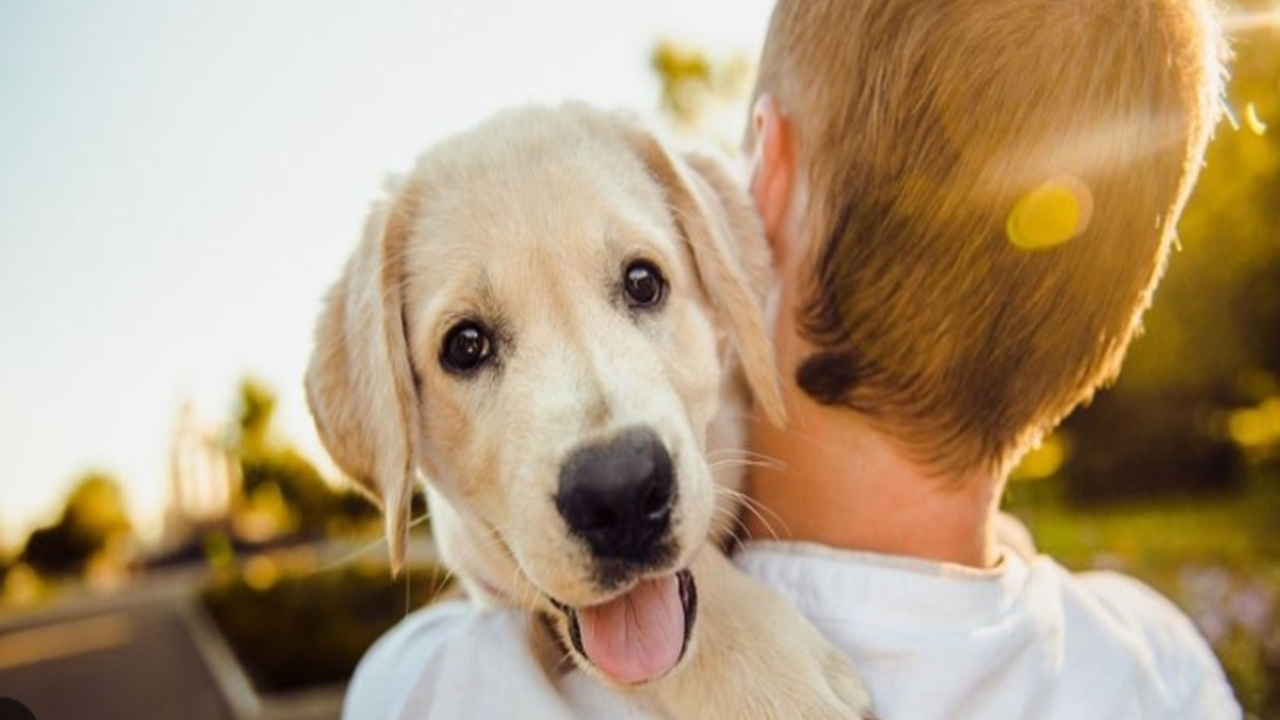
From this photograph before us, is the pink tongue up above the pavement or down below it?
above

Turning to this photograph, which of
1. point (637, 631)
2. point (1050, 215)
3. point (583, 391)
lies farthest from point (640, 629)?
point (1050, 215)

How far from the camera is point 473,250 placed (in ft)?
10.2

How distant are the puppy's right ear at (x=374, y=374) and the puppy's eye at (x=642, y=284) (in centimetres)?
57

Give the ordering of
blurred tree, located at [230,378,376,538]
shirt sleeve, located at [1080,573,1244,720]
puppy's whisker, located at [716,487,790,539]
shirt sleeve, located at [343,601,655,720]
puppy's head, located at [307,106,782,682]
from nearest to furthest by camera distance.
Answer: shirt sleeve, located at [343,601,655,720]
puppy's head, located at [307,106,782,682]
shirt sleeve, located at [1080,573,1244,720]
puppy's whisker, located at [716,487,790,539]
blurred tree, located at [230,378,376,538]

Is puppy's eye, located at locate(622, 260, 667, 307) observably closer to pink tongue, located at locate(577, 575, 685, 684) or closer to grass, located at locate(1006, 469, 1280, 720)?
pink tongue, located at locate(577, 575, 685, 684)

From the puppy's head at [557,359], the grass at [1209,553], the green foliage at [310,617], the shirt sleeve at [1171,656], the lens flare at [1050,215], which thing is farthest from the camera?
the green foliage at [310,617]

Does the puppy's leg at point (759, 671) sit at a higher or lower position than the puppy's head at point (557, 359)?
lower

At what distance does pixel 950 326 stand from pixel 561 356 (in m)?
0.83

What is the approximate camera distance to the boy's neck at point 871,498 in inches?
115

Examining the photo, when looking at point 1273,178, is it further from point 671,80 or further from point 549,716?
point 549,716

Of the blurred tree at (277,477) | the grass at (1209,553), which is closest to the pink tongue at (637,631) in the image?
the grass at (1209,553)

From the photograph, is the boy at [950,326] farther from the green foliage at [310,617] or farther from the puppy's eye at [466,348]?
the green foliage at [310,617]

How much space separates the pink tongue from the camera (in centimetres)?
263

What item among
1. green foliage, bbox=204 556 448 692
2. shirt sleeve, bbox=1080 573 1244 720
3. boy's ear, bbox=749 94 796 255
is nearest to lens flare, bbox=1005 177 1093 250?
boy's ear, bbox=749 94 796 255
